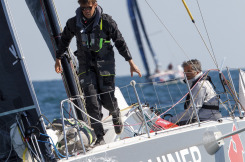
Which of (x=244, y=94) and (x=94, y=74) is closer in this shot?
(x=94, y=74)

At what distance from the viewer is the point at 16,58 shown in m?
4.53

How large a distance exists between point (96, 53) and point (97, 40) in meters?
0.14

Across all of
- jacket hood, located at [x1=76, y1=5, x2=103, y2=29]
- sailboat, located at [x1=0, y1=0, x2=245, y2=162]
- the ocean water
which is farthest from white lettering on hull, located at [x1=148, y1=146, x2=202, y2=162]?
jacket hood, located at [x1=76, y1=5, x2=103, y2=29]

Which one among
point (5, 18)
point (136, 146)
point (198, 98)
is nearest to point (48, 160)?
point (136, 146)

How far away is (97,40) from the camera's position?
474cm

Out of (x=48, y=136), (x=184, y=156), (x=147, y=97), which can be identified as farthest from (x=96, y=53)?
(x=147, y=97)

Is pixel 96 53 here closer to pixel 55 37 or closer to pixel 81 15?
pixel 81 15

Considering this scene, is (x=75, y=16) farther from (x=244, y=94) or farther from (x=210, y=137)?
(x=244, y=94)

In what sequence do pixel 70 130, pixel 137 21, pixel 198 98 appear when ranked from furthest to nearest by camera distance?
1. pixel 137 21
2. pixel 198 98
3. pixel 70 130

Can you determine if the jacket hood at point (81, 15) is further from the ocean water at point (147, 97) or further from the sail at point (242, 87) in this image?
the sail at point (242, 87)

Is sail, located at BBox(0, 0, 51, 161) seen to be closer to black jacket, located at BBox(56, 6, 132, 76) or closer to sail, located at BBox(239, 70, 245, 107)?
black jacket, located at BBox(56, 6, 132, 76)

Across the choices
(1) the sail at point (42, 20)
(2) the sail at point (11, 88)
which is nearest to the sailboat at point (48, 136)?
(2) the sail at point (11, 88)

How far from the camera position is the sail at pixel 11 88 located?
4.53 m

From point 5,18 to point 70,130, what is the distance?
119 cm
